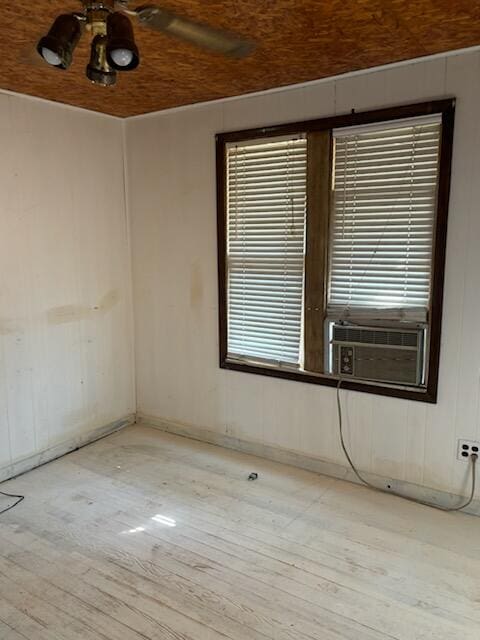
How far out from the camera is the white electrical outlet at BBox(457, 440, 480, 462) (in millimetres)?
2688

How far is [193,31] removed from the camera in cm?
170

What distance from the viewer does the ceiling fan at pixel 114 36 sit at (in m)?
1.57

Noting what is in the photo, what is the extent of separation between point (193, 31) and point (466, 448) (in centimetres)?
246

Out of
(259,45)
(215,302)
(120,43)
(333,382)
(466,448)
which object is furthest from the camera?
(215,302)

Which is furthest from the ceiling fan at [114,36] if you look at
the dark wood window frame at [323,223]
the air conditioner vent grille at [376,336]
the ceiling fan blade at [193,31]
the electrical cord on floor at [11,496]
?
the electrical cord on floor at [11,496]

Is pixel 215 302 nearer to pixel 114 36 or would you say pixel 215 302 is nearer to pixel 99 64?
pixel 99 64

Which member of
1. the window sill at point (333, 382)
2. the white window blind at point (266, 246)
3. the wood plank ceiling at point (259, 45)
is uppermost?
the wood plank ceiling at point (259, 45)

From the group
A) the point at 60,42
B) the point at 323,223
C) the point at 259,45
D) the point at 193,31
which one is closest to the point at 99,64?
the point at 60,42

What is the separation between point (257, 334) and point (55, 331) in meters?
1.43

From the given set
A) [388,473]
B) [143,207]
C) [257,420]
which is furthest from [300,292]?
[143,207]

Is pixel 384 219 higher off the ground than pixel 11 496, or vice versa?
pixel 384 219

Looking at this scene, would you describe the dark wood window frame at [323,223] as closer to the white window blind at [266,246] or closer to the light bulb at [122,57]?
the white window blind at [266,246]

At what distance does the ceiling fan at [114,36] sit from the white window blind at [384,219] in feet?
3.79

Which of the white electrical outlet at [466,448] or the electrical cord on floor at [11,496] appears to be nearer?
the white electrical outlet at [466,448]
